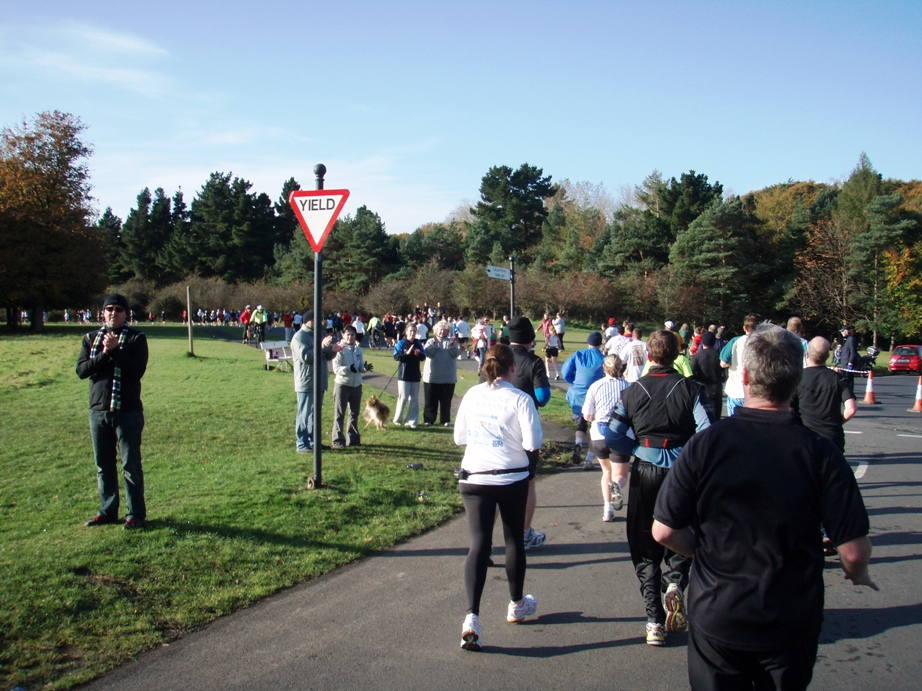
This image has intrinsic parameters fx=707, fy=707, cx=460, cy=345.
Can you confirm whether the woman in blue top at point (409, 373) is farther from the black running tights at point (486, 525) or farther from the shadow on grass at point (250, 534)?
the black running tights at point (486, 525)

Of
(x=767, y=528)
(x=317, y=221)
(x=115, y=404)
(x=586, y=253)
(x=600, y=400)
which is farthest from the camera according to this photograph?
(x=586, y=253)

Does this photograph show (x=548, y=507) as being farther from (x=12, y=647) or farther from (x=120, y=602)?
(x=12, y=647)

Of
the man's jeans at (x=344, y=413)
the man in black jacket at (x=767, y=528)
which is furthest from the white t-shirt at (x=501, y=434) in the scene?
the man's jeans at (x=344, y=413)

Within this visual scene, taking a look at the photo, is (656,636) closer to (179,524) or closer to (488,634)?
(488,634)

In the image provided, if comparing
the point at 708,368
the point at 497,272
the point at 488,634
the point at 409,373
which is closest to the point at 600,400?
the point at 488,634

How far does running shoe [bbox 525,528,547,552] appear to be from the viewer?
250 inches

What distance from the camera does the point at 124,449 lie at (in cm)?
614

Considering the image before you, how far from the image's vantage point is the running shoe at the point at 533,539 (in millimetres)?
6348

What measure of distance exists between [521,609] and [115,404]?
3.82m

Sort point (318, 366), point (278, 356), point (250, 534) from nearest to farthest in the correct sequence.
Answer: point (250, 534)
point (318, 366)
point (278, 356)

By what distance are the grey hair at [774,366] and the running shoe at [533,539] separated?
13.1ft

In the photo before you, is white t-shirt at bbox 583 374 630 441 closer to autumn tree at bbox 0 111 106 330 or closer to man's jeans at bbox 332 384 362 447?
man's jeans at bbox 332 384 362 447

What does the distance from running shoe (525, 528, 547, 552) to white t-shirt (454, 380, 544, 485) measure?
1.96 m

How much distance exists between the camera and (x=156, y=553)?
5.64 meters
